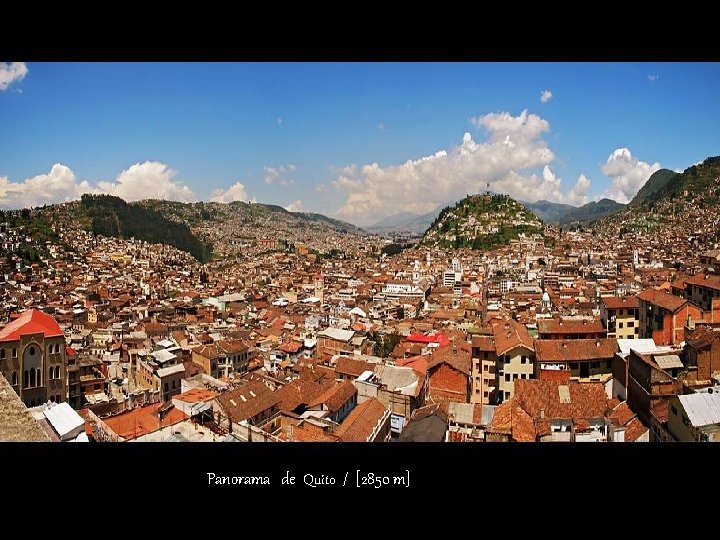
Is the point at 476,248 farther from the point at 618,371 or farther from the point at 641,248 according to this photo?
the point at 618,371

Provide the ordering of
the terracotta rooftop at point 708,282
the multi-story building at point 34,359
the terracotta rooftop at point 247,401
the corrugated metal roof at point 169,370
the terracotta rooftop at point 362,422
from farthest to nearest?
the terracotta rooftop at point 708,282, the corrugated metal roof at point 169,370, the multi-story building at point 34,359, the terracotta rooftop at point 247,401, the terracotta rooftop at point 362,422

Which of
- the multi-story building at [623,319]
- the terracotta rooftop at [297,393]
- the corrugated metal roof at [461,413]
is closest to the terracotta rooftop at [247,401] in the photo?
the terracotta rooftop at [297,393]

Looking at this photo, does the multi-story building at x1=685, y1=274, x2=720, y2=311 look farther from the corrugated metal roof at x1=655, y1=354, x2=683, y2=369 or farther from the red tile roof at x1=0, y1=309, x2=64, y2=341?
the red tile roof at x1=0, y1=309, x2=64, y2=341

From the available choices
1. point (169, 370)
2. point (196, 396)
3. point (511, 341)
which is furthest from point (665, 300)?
point (169, 370)

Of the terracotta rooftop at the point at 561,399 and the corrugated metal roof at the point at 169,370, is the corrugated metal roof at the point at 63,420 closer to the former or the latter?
the corrugated metal roof at the point at 169,370

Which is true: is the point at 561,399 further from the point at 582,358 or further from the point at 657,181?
the point at 657,181

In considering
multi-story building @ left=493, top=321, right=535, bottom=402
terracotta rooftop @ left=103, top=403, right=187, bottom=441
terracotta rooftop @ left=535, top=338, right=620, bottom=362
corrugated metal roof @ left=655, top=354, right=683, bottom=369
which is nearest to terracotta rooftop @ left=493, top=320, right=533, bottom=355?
multi-story building @ left=493, top=321, right=535, bottom=402
